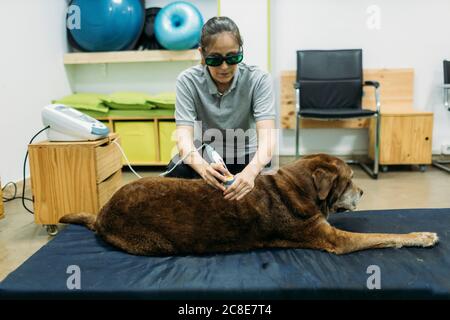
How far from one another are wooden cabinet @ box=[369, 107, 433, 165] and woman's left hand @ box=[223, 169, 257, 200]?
253cm

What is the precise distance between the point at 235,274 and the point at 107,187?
4.11 feet

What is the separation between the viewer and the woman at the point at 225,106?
1671 millimetres

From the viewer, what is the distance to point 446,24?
154 inches

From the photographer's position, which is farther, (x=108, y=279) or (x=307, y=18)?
(x=307, y=18)

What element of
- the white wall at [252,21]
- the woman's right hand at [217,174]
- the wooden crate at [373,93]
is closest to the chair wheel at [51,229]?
the woman's right hand at [217,174]

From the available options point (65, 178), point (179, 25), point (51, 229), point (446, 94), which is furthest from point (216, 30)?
point (446, 94)

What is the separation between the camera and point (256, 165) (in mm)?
1661

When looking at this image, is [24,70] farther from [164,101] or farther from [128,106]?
[164,101]

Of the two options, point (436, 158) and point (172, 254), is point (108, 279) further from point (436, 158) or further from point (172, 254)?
point (436, 158)

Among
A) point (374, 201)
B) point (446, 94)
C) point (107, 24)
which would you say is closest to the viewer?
point (374, 201)

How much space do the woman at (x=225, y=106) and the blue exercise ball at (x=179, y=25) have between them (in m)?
1.94

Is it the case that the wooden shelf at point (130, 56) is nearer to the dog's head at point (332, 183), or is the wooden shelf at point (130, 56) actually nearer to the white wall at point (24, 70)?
the white wall at point (24, 70)

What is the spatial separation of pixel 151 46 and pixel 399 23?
8.15ft

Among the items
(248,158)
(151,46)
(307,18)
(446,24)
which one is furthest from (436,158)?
(151,46)
